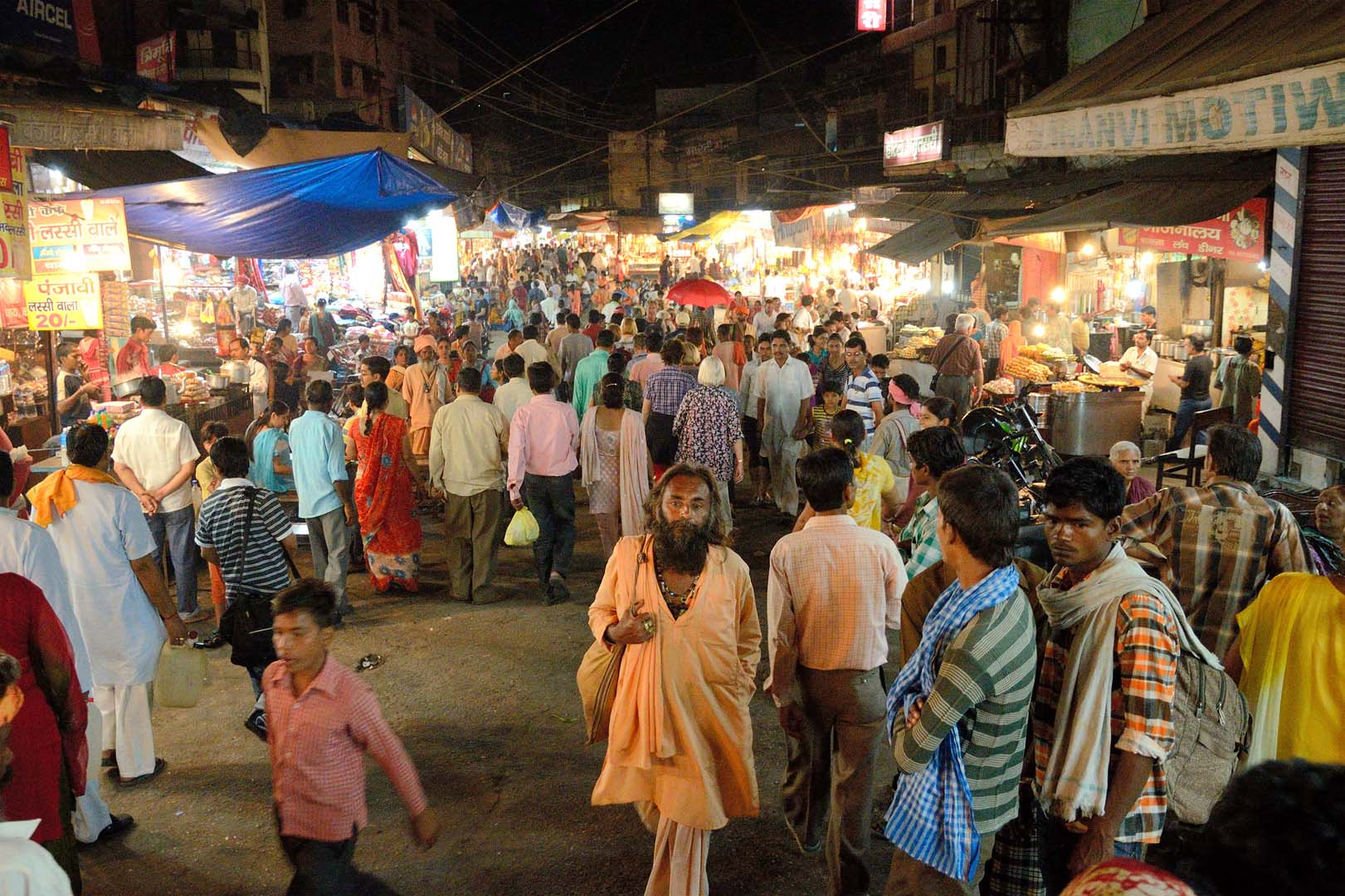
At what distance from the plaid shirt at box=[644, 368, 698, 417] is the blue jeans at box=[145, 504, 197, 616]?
3.99m

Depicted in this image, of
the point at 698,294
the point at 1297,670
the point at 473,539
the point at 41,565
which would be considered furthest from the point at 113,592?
the point at 698,294

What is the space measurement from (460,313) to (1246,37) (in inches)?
750

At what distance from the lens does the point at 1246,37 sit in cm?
586

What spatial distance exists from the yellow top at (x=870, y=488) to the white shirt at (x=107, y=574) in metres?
3.86

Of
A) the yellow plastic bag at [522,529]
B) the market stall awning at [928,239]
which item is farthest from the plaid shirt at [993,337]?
the yellow plastic bag at [522,529]

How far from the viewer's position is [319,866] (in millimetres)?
3182

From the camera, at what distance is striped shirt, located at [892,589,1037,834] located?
2633mm

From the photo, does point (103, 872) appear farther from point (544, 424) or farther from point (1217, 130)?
point (1217, 130)

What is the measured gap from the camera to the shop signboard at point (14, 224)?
7.50 metres

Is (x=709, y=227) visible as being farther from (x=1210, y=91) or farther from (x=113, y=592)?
(x=113, y=592)

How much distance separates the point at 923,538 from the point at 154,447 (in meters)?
5.70

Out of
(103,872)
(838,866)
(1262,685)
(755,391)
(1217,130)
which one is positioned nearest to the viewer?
(1262,685)

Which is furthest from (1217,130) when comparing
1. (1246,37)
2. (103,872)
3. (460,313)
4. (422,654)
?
(460,313)

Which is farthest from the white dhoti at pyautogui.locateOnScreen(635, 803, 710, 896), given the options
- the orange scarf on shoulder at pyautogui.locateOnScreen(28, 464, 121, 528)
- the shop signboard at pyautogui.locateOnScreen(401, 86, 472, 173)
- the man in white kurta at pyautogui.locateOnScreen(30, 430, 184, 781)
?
the shop signboard at pyautogui.locateOnScreen(401, 86, 472, 173)
